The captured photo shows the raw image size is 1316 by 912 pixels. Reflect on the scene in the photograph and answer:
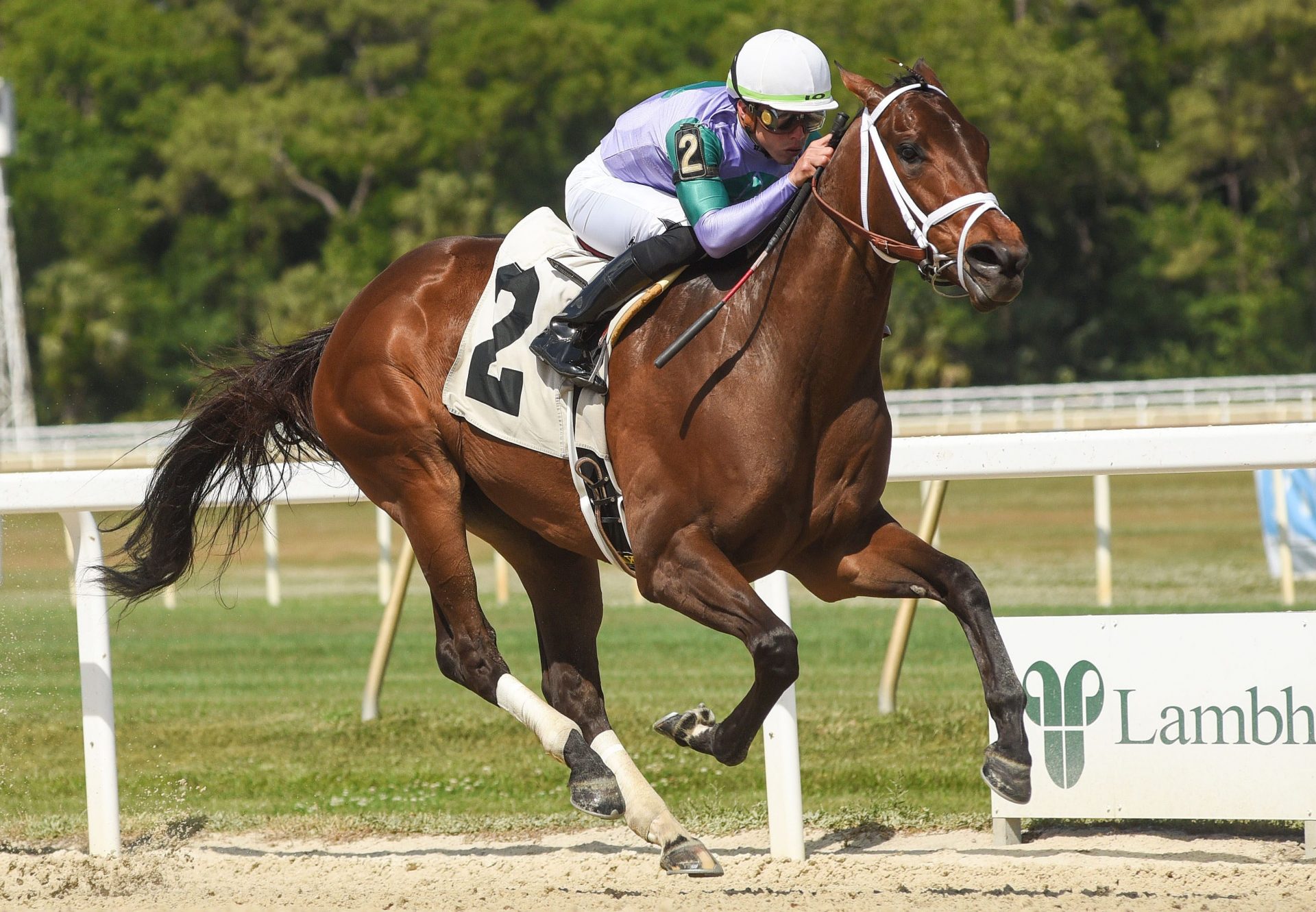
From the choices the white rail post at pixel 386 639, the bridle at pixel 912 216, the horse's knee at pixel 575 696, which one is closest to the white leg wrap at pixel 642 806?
the horse's knee at pixel 575 696

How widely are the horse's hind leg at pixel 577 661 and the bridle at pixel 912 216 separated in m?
1.51

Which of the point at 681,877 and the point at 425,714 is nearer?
the point at 681,877

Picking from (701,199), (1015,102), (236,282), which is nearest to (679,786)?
(701,199)

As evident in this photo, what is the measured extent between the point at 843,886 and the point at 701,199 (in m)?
1.87

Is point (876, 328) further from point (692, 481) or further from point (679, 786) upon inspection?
point (679, 786)

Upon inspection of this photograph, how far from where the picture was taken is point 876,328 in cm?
406

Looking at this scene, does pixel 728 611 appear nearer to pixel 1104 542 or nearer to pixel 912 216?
pixel 912 216

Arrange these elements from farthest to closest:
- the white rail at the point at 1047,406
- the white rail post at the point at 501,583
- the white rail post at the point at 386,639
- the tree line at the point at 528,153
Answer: the tree line at the point at 528,153 < the white rail at the point at 1047,406 < the white rail post at the point at 501,583 < the white rail post at the point at 386,639

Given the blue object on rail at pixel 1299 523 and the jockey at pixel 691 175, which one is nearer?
the jockey at pixel 691 175

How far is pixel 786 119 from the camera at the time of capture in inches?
163

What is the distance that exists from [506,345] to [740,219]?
0.85 metres

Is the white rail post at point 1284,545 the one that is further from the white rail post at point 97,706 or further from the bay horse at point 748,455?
the white rail post at point 97,706

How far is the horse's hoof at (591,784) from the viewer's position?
4.24 m

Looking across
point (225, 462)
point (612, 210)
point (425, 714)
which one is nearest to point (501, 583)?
point (425, 714)
